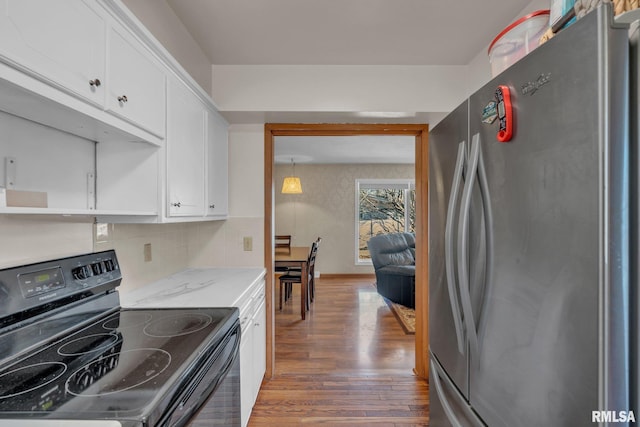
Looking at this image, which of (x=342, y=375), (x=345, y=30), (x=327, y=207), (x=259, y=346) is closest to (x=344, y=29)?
(x=345, y=30)

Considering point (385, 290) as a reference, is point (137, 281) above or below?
above

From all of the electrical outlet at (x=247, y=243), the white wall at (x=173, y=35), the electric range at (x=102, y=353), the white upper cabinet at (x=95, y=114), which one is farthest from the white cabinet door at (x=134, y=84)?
the electrical outlet at (x=247, y=243)

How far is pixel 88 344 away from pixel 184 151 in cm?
95

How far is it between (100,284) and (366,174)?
556 centimetres

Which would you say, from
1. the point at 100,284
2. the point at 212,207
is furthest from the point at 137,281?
the point at 212,207

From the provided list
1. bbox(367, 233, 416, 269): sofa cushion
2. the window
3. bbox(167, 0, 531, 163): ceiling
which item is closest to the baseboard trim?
the window

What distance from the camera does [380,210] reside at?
6.57 meters

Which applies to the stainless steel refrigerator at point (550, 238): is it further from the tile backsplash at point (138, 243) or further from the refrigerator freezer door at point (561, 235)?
the tile backsplash at point (138, 243)

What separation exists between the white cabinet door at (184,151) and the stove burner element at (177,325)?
0.48 m

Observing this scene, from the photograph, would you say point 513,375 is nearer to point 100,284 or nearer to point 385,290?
point 100,284

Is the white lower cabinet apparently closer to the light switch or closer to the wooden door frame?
the wooden door frame

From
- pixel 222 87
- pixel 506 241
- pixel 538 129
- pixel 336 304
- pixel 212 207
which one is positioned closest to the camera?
pixel 538 129

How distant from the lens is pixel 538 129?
0.79 m

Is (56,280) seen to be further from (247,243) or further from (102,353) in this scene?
(247,243)
